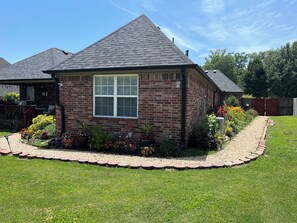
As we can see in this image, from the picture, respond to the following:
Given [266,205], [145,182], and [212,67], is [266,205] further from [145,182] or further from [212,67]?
[212,67]

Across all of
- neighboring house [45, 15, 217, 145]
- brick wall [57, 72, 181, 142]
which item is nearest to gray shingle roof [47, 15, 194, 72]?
neighboring house [45, 15, 217, 145]

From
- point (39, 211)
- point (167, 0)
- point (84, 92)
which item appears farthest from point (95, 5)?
point (39, 211)

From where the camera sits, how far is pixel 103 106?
936cm

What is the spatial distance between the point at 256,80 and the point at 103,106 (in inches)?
1280

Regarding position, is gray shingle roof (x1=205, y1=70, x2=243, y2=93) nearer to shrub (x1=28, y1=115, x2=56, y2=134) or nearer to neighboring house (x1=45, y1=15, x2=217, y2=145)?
neighboring house (x1=45, y1=15, x2=217, y2=145)

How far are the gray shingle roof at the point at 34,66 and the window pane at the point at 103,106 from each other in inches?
228

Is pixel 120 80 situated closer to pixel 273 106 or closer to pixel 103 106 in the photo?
pixel 103 106

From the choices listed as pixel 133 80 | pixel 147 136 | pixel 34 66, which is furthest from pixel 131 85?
pixel 34 66

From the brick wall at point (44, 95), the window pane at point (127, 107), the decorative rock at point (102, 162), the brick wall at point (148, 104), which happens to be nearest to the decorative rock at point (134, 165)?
the decorative rock at point (102, 162)

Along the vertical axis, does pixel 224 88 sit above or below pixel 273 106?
above

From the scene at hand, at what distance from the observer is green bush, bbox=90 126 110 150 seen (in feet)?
27.7

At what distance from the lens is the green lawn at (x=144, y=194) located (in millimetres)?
3717

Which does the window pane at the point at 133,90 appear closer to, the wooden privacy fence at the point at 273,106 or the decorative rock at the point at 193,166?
the decorative rock at the point at 193,166

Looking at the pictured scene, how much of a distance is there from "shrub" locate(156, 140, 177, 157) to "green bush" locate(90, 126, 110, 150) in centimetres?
188
